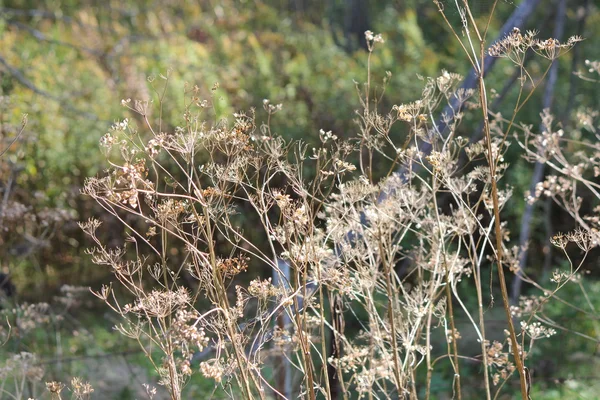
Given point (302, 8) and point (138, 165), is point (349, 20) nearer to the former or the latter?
point (302, 8)

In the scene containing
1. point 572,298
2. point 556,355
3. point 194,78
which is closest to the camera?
point 556,355

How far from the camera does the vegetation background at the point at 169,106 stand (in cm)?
519

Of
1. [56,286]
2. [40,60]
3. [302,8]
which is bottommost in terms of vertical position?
[56,286]

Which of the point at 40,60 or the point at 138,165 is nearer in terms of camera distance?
the point at 138,165

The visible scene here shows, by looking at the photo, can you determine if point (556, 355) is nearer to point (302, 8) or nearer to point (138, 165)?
point (138, 165)

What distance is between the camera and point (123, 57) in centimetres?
901

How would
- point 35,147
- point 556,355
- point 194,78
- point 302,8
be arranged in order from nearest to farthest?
1. point 556,355
2. point 35,147
3. point 194,78
4. point 302,8

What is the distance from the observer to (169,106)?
752 cm

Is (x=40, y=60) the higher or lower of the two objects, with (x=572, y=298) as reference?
higher

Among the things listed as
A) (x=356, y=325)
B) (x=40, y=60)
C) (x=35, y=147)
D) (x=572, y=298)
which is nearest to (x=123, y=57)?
(x=40, y=60)

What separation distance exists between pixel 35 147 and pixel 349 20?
6.08 meters

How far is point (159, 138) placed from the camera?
1.90m

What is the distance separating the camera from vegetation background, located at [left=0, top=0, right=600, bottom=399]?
5.19 meters

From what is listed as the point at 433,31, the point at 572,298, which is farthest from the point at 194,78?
the point at 572,298
